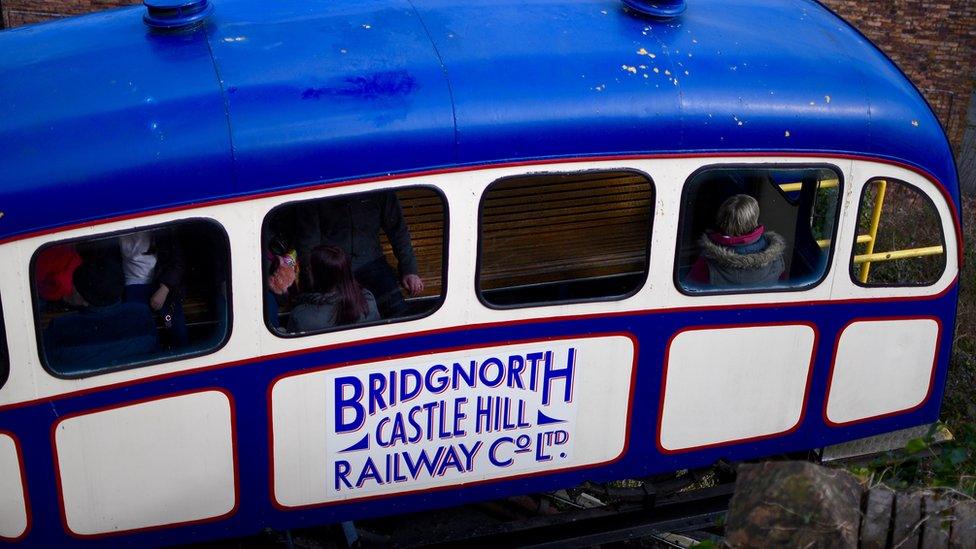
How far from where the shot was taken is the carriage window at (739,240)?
17.3 feet

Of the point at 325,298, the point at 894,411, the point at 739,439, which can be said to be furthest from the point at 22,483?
the point at 894,411

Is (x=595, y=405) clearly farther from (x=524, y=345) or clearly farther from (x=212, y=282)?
(x=212, y=282)

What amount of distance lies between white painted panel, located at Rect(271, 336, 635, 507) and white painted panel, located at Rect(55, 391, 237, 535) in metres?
0.26

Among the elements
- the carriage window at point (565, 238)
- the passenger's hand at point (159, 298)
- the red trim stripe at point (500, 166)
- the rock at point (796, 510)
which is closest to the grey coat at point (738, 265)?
the carriage window at point (565, 238)

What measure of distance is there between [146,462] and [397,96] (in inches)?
72.9

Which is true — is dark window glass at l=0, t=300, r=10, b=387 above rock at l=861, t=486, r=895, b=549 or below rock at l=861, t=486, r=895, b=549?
below

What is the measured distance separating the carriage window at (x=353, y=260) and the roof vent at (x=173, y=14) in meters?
0.98

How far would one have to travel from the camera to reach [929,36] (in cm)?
1291

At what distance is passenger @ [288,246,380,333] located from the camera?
4.86 meters

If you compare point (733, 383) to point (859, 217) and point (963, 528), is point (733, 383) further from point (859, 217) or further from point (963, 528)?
point (963, 528)

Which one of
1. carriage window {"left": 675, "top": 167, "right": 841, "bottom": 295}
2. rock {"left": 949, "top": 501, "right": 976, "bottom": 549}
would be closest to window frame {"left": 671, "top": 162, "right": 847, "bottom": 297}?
carriage window {"left": 675, "top": 167, "right": 841, "bottom": 295}

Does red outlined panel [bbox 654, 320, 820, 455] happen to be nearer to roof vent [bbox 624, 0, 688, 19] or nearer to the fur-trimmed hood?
the fur-trimmed hood

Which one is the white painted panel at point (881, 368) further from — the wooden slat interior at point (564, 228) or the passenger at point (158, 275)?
the passenger at point (158, 275)

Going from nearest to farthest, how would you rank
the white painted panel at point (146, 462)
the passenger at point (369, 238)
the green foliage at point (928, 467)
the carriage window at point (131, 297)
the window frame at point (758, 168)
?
the green foliage at point (928, 467)
the carriage window at point (131, 297)
the white painted panel at point (146, 462)
the passenger at point (369, 238)
the window frame at point (758, 168)
